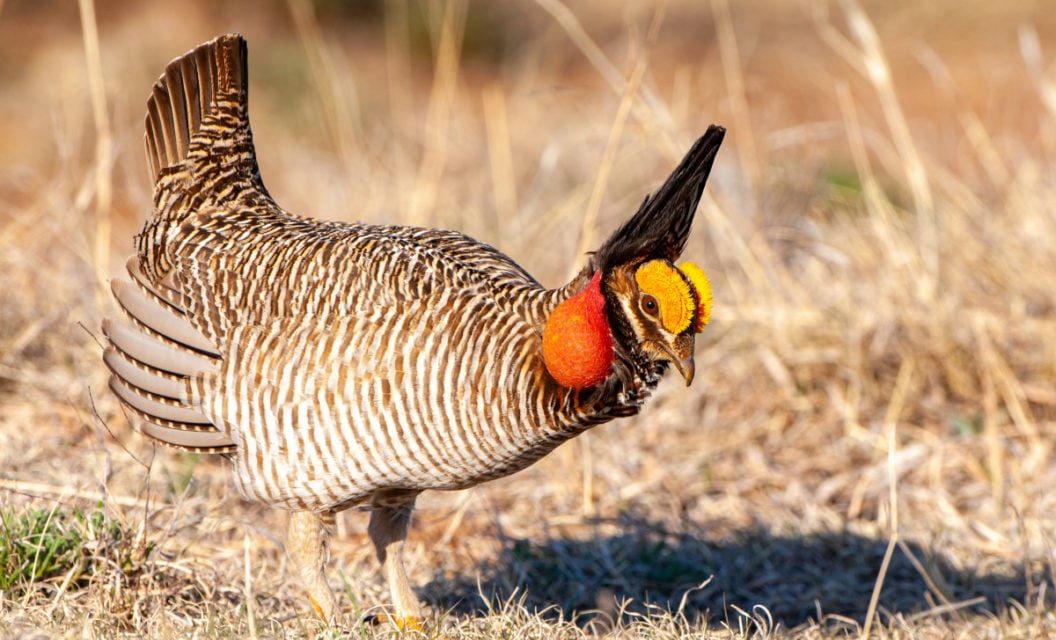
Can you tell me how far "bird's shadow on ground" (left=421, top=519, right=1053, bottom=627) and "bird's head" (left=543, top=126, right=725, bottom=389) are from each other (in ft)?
3.67

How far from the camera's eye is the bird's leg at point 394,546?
3.61m

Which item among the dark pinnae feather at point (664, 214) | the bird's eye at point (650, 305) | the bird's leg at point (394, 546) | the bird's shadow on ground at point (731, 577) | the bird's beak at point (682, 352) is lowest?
the bird's shadow on ground at point (731, 577)

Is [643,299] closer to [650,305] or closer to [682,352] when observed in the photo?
[650,305]

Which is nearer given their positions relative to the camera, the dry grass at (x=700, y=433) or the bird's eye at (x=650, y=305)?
the bird's eye at (x=650, y=305)

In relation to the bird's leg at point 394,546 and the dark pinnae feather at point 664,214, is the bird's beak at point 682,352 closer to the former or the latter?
the dark pinnae feather at point 664,214

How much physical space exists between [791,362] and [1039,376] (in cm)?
102

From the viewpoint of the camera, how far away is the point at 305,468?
3182mm

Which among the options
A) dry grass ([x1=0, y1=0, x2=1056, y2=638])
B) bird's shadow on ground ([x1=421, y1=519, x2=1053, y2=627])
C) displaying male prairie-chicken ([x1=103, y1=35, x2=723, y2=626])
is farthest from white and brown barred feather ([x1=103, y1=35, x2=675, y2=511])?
bird's shadow on ground ([x1=421, y1=519, x2=1053, y2=627])

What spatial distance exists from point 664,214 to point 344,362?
0.87m

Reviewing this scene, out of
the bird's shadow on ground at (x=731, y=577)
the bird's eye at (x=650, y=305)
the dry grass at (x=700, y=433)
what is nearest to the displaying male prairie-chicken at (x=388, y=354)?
the bird's eye at (x=650, y=305)

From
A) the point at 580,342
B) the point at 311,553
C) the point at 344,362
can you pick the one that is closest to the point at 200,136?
the point at 344,362

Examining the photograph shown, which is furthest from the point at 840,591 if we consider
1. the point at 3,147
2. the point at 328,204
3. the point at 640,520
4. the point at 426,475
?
the point at 3,147

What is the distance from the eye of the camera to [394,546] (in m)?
3.68

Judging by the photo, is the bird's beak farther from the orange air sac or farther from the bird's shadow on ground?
the bird's shadow on ground
